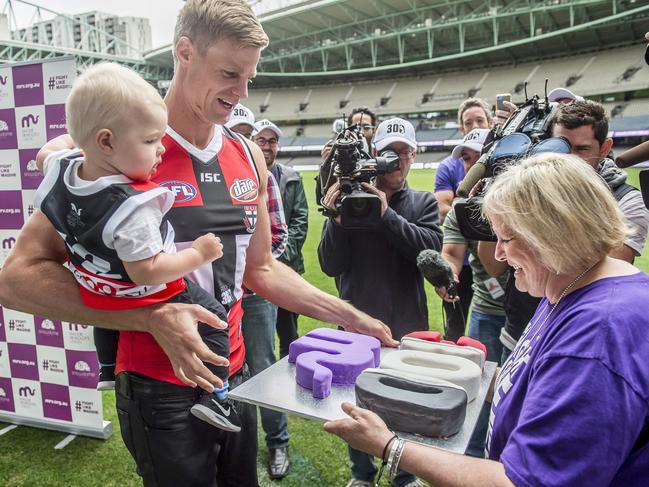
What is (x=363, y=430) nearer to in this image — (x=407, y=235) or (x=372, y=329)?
(x=372, y=329)

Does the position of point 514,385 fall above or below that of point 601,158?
below

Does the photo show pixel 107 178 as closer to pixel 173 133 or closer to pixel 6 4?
pixel 173 133

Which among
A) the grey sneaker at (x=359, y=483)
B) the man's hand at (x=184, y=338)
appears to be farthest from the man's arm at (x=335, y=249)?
the man's hand at (x=184, y=338)

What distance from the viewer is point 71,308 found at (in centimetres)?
130

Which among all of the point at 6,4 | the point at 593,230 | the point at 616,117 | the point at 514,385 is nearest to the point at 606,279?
the point at 593,230

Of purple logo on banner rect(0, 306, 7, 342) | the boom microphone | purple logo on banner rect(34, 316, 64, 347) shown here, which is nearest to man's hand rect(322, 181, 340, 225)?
the boom microphone

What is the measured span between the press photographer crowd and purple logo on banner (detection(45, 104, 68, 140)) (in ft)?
4.94

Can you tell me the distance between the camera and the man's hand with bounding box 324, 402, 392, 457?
3.80 feet

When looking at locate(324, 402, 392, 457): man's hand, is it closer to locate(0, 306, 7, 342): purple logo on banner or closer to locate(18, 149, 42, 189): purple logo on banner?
locate(18, 149, 42, 189): purple logo on banner

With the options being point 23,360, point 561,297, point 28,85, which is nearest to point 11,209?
point 28,85

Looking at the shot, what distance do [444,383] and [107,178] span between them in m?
1.01

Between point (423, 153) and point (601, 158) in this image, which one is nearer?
point (601, 158)

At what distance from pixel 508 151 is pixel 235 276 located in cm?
107

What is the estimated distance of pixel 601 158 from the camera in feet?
6.89
